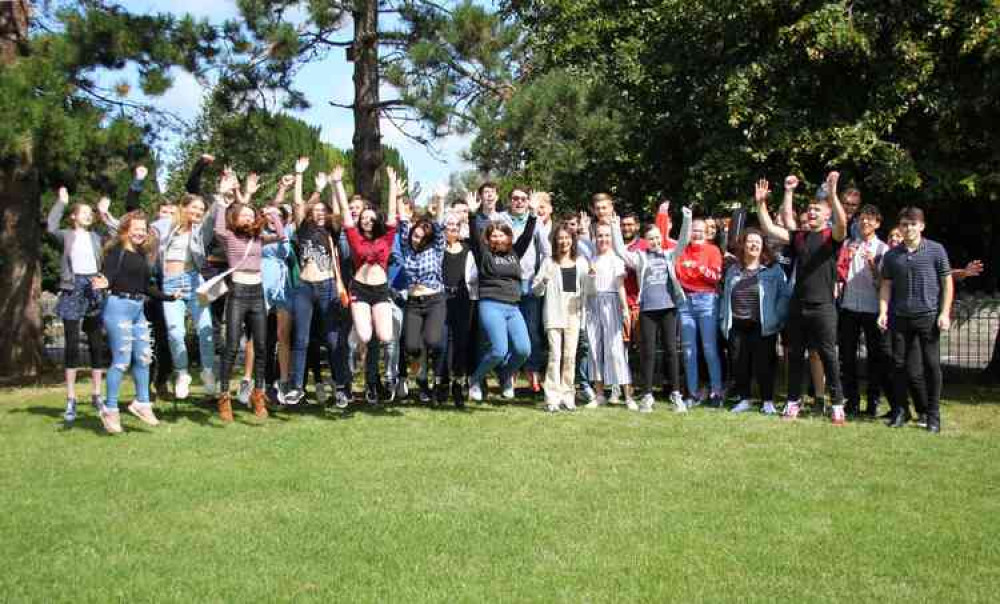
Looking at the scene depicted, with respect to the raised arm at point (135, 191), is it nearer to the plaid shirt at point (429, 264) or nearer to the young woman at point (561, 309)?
the plaid shirt at point (429, 264)

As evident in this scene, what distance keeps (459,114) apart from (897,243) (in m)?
7.48

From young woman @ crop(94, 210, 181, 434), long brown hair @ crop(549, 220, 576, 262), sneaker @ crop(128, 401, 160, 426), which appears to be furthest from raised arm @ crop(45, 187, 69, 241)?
long brown hair @ crop(549, 220, 576, 262)

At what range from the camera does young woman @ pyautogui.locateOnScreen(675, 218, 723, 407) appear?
11.0 metres

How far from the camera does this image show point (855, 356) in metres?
10.4

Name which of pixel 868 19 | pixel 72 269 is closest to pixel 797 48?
pixel 868 19

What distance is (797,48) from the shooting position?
13.0 meters

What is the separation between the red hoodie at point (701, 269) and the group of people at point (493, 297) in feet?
0.06

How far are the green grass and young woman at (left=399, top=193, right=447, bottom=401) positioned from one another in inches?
32.9

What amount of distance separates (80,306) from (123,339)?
909mm

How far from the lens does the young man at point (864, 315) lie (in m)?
10.2

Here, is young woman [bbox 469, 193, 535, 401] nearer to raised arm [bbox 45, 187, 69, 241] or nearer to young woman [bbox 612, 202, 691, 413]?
young woman [bbox 612, 202, 691, 413]

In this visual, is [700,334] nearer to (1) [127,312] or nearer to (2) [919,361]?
(2) [919,361]

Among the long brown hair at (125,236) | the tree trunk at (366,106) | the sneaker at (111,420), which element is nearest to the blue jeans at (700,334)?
the long brown hair at (125,236)

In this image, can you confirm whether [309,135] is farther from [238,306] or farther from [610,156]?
[238,306]
